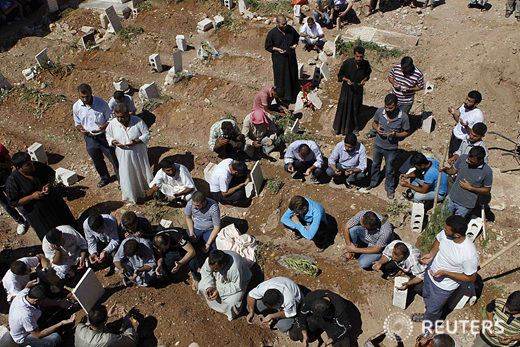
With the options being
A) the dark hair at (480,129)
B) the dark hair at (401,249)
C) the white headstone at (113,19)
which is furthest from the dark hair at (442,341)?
the white headstone at (113,19)

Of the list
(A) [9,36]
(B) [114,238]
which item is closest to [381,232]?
(B) [114,238]

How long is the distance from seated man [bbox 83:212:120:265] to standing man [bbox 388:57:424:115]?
18.6 ft

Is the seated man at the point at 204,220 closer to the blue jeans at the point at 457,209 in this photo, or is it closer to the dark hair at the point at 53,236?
the dark hair at the point at 53,236

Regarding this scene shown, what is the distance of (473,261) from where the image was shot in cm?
486

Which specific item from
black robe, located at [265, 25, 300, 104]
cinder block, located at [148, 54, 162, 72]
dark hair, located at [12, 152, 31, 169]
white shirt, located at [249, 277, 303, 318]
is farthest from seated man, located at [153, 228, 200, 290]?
cinder block, located at [148, 54, 162, 72]

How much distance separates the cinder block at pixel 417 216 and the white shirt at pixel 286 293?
233cm

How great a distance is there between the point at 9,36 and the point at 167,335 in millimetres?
13317

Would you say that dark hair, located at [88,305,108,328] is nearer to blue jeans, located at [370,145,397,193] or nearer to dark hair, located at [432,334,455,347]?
dark hair, located at [432,334,455,347]

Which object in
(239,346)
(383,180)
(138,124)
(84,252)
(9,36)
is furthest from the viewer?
(9,36)

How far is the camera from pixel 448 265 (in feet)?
16.5

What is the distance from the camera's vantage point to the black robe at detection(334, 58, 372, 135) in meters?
7.88

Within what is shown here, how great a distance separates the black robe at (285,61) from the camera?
910 cm

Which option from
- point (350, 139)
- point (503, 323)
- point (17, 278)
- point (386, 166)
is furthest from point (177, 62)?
point (503, 323)

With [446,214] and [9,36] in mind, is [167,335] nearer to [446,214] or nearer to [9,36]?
[446,214]
